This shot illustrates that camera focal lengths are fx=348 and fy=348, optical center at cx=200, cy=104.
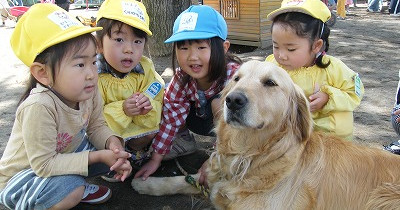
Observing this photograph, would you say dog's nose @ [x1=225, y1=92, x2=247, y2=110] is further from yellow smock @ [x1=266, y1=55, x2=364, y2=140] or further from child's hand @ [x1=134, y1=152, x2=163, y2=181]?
child's hand @ [x1=134, y1=152, x2=163, y2=181]

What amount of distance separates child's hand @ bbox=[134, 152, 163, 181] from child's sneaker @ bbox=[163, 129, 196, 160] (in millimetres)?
158

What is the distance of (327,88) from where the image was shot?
9.12ft

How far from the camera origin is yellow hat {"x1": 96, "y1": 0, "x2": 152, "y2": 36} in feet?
8.80

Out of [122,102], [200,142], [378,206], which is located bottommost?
[200,142]

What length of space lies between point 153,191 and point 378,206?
62.6 inches

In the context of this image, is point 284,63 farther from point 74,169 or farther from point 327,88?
point 74,169

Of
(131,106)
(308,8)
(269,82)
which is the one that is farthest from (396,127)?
(131,106)

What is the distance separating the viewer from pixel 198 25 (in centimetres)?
280

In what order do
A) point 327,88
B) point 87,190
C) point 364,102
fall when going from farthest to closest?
point 364,102
point 327,88
point 87,190

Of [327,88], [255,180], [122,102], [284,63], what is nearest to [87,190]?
[122,102]

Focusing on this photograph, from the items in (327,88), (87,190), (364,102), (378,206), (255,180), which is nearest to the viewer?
(378,206)

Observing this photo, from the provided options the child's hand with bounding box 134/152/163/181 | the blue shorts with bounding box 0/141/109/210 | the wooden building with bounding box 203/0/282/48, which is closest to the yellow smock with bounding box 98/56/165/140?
the child's hand with bounding box 134/152/163/181

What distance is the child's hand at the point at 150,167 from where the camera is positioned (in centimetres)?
291

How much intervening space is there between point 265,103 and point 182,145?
4.52 ft
